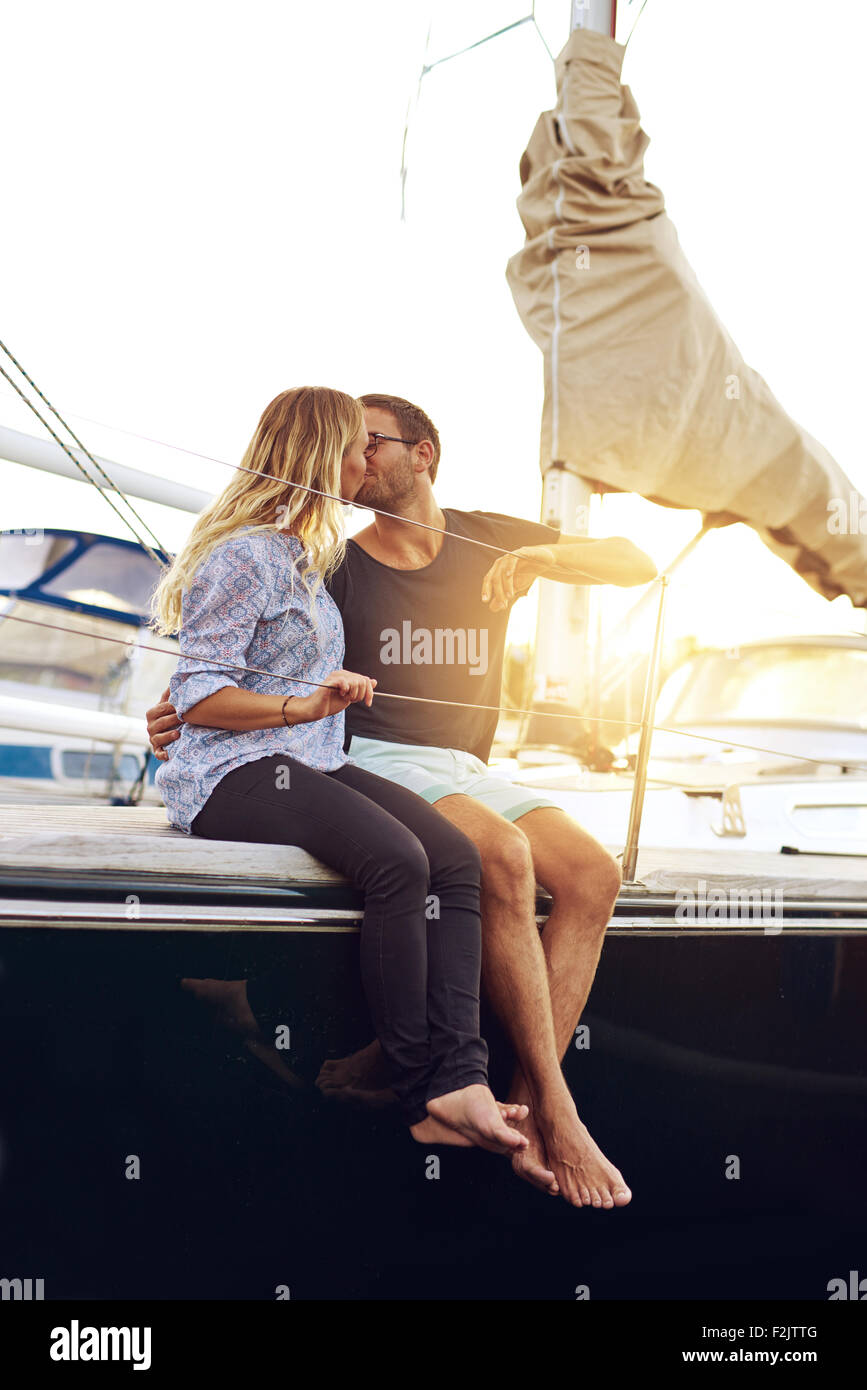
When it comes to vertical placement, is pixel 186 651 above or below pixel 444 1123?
above

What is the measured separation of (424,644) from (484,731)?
264 millimetres

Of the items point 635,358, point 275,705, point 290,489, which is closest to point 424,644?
point 290,489

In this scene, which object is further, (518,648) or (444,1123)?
(518,648)

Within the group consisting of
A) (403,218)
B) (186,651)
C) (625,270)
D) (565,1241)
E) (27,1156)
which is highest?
(403,218)

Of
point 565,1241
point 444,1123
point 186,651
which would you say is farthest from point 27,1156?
point 565,1241

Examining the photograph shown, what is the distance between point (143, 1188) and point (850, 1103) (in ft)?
5.80

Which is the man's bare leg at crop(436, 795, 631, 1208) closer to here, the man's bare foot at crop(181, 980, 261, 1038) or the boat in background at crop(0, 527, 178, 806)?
the man's bare foot at crop(181, 980, 261, 1038)

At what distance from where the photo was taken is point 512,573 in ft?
7.80

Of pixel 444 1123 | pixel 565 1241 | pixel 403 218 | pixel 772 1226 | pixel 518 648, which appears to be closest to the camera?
pixel 444 1123

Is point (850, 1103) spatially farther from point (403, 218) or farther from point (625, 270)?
point (403, 218)

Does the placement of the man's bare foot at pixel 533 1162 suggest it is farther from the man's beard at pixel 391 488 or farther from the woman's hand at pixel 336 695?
the man's beard at pixel 391 488

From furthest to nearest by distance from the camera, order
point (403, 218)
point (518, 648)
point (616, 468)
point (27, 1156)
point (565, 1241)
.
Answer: point (403, 218)
point (518, 648)
point (616, 468)
point (565, 1241)
point (27, 1156)

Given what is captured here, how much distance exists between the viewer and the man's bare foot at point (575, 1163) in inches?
75.7

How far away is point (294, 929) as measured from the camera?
184cm
